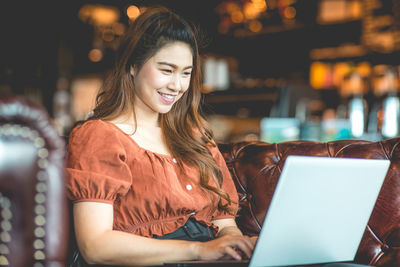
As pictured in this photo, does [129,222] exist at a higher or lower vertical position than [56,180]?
lower

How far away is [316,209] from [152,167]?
1.95 feet

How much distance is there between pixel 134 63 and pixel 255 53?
538cm

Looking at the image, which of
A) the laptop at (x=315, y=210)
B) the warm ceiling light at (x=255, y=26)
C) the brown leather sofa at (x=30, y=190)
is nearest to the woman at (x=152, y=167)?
the laptop at (x=315, y=210)

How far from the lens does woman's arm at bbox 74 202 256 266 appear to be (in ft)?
3.85

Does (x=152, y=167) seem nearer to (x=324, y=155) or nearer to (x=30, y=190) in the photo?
→ (x=324, y=155)

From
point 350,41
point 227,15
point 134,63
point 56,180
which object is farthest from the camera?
point 227,15

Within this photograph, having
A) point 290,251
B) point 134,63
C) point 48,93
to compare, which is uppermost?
point 48,93

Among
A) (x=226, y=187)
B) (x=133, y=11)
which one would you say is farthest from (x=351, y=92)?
(x=226, y=187)

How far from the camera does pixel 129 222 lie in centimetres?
138

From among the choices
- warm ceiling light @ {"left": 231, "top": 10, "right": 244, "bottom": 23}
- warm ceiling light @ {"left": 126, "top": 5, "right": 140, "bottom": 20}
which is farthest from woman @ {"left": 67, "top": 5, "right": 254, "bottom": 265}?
warm ceiling light @ {"left": 231, "top": 10, "right": 244, "bottom": 23}

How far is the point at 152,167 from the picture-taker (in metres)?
1.46

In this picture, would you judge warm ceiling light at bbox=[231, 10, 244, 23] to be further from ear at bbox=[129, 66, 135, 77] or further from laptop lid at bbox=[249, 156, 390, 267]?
laptop lid at bbox=[249, 156, 390, 267]

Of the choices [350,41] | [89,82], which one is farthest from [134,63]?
[89,82]

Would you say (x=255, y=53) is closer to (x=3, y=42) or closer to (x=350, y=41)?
(x=350, y=41)
